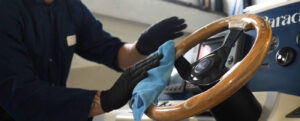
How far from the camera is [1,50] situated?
78 cm

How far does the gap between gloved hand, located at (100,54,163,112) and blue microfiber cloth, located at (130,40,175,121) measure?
18 millimetres

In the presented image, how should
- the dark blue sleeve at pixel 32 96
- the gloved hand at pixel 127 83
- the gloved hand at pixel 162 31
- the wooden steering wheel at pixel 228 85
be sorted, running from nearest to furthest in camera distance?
1. the wooden steering wheel at pixel 228 85
2. the gloved hand at pixel 127 83
3. the dark blue sleeve at pixel 32 96
4. the gloved hand at pixel 162 31

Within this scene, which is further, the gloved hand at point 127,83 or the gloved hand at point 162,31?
the gloved hand at point 162,31

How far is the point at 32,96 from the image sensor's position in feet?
2.44

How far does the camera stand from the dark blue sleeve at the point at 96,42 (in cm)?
113

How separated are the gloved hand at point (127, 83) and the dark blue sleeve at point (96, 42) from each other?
A: 439 mm

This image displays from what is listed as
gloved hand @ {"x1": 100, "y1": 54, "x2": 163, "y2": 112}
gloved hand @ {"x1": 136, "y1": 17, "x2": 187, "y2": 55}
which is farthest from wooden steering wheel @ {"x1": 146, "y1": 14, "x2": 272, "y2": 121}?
gloved hand @ {"x1": 136, "y1": 17, "x2": 187, "y2": 55}

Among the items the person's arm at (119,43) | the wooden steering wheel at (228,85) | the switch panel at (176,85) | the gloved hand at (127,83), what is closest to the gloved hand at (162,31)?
the person's arm at (119,43)

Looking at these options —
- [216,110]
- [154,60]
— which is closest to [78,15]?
[154,60]

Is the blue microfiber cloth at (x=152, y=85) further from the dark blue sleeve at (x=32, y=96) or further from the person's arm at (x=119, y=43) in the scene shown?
the person's arm at (x=119, y=43)

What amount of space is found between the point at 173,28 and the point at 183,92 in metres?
0.22

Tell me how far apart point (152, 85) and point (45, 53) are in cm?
58

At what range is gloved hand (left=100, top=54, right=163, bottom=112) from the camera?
58cm

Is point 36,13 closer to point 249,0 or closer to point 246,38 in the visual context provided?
point 246,38
